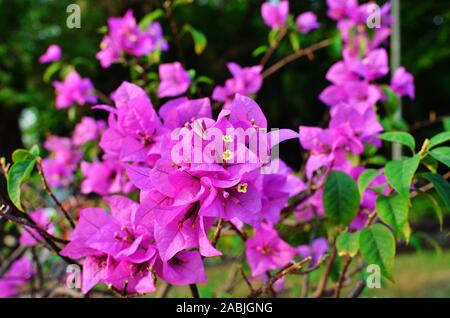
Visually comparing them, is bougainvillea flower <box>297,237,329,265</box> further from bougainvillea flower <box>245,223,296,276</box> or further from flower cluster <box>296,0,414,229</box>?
bougainvillea flower <box>245,223,296,276</box>

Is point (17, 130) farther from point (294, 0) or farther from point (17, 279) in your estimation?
point (17, 279)

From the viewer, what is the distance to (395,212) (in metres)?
0.73

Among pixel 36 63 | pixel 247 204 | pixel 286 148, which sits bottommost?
pixel 286 148

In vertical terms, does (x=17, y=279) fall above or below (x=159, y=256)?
below

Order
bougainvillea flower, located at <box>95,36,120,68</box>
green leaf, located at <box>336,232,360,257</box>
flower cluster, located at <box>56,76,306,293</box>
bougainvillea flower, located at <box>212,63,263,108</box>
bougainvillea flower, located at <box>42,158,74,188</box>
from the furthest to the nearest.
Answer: bougainvillea flower, located at <box>42,158,74,188</box> < bougainvillea flower, located at <box>95,36,120,68</box> < bougainvillea flower, located at <box>212,63,263,108</box> < green leaf, located at <box>336,232,360,257</box> < flower cluster, located at <box>56,76,306,293</box>

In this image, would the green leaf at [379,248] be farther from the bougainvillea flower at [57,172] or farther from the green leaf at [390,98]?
the bougainvillea flower at [57,172]

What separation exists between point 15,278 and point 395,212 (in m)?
0.93

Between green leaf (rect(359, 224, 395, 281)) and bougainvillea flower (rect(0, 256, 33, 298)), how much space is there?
852mm

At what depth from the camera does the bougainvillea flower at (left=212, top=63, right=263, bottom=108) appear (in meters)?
1.21

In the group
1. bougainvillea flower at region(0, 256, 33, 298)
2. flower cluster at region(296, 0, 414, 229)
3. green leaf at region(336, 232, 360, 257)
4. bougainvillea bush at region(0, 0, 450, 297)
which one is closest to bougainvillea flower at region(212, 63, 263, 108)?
bougainvillea bush at region(0, 0, 450, 297)

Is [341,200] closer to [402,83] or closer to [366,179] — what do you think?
[366,179]

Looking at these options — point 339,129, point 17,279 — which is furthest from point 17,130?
point 339,129

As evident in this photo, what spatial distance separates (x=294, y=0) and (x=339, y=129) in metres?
5.65

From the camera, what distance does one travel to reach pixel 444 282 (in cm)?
413
